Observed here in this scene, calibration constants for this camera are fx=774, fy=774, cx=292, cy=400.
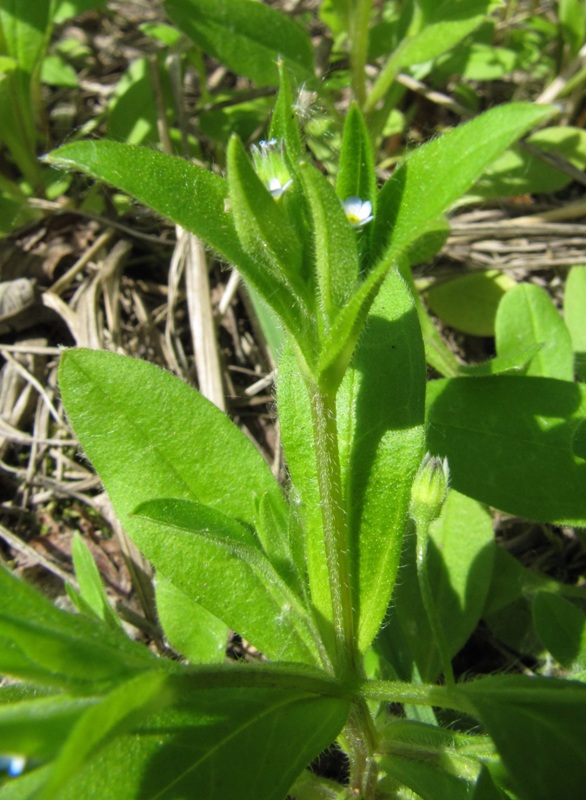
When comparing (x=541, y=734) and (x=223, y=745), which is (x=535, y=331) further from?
(x=223, y=745)

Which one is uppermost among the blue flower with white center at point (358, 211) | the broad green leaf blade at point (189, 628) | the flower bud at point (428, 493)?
the blue flower with white center at point (358, 211)

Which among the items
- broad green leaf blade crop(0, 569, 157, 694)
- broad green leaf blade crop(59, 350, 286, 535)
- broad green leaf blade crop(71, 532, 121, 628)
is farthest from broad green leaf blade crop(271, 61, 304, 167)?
broad green leaf blade crop(71, 532, 121, 628)

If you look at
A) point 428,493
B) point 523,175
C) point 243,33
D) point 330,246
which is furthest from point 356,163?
point 523,175

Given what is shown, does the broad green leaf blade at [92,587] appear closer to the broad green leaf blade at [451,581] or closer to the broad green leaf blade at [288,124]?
the broad green leaf blade at [451,581]

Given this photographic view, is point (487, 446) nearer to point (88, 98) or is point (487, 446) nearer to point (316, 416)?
point (316, 416)

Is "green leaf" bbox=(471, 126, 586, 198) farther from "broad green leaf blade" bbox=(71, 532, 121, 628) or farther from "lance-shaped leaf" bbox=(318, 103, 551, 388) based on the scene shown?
"broad green leaf blade" bbox=(71, 532, 121, 628)

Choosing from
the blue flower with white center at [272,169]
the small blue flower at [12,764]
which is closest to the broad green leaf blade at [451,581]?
the blue flower with white center at [272,169]
